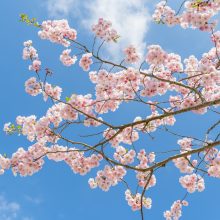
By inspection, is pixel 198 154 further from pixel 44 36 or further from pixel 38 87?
pixel 44 36

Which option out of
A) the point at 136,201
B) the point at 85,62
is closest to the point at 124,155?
the point at 136,201

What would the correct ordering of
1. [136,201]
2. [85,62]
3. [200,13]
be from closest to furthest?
[200,13] < [85,62] < [136,201]

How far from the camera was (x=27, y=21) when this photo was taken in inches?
308

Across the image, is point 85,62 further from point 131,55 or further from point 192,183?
point 192,183

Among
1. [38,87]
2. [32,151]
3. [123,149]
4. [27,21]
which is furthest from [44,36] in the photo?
[123,149]

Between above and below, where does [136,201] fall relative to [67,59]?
below

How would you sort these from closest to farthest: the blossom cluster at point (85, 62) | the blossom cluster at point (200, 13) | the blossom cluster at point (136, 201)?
the blossom cluster at point (200, 13) → the blossom cluster at point (85, 62) → the blossom cluster at point (136, 201)

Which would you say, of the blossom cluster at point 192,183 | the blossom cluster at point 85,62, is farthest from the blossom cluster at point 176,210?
the blossom cluster at point 85,62

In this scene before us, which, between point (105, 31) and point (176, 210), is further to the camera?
point (176, 210)

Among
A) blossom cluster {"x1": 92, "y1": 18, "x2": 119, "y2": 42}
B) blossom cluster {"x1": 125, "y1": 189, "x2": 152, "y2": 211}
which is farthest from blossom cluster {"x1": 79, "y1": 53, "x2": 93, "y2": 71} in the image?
blossom cluster {"x1": 125, "y1": 189, "x2": 152, "y2": 211}

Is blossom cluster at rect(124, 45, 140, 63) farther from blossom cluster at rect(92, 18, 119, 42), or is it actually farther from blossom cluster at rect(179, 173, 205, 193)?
blossom cluster at rect(179, 173, 205, 193)

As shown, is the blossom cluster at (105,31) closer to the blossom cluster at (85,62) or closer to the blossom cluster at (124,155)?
the blossom cluster at (85,62)

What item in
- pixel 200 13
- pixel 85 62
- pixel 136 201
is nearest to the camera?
pixel 200 13

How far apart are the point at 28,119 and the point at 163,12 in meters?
3.27
